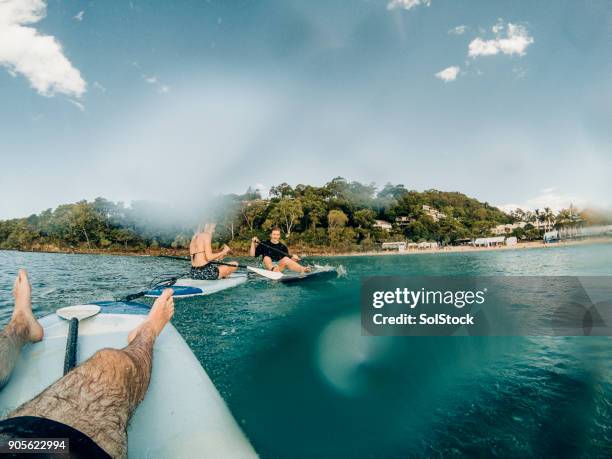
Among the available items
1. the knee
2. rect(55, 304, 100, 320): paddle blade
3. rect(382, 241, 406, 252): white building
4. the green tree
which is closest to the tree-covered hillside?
the green tree

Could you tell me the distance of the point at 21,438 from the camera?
34.2 inches

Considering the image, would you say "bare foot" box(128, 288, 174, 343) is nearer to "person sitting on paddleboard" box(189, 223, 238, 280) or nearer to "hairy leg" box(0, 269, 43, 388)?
"hairy leg" box(0, 269, 43, 388)

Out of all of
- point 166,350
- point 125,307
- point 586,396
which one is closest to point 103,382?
point 166,350

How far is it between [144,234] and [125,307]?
1884 inches

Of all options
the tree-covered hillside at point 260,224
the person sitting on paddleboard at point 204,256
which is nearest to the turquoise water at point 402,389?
the person sitting on paddleboard at point 204,256

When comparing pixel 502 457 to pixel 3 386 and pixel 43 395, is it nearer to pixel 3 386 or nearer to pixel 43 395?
pixel 43 395

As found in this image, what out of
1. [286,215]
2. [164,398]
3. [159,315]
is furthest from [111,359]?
[286,215]

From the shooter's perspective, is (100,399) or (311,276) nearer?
(100,399)

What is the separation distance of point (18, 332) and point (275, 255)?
6.96 metres

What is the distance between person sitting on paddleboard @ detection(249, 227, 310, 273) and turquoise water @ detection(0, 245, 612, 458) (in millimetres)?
4370

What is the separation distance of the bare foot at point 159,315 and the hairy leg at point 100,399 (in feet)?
2.46

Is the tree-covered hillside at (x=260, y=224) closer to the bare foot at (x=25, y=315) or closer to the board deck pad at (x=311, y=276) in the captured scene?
the board deck pad at (x=311, y=276)

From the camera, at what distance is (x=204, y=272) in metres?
6.96

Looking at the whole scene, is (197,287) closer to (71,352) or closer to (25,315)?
(25,315)
